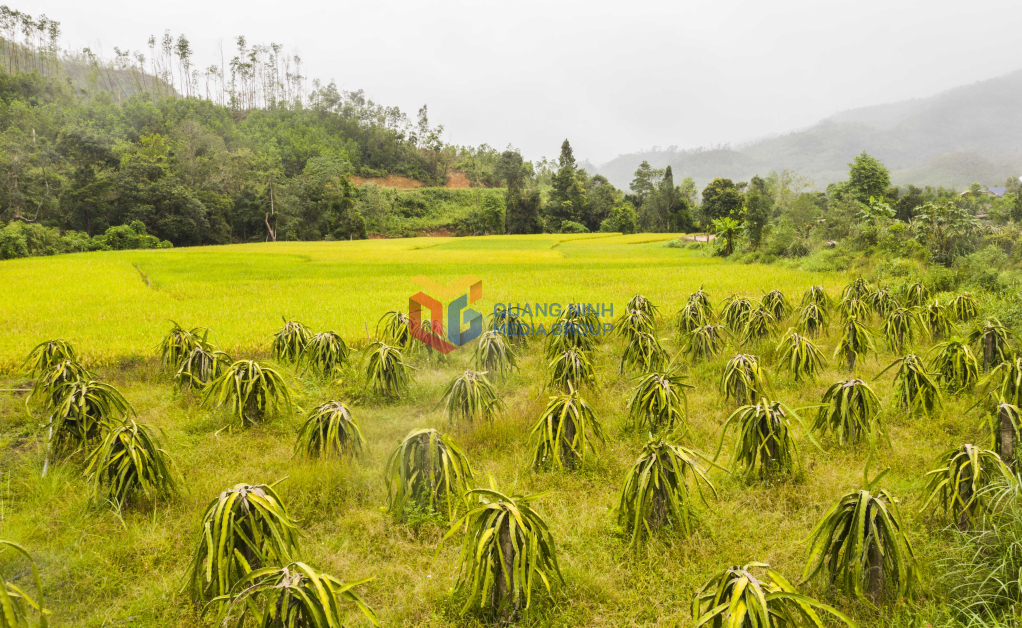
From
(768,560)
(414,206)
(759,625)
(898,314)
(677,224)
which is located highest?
(414,206)

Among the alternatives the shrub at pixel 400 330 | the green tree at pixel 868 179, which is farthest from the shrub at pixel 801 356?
the green tree at pixel 868 179

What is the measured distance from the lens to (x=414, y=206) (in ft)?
230

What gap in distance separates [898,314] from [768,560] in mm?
6428

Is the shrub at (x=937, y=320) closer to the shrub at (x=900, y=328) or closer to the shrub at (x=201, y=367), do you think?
the shrub at (x=900, y=328)

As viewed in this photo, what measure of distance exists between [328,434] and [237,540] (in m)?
1.50

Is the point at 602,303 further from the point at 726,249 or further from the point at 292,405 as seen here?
the point at 726,249

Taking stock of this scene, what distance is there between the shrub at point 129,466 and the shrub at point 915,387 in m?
7.26

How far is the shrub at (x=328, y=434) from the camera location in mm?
4516

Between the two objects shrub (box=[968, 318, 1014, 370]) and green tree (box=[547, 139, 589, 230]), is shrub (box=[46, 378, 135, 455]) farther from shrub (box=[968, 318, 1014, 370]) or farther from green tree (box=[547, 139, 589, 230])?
green tree (box=[547, 139, 589, 230])

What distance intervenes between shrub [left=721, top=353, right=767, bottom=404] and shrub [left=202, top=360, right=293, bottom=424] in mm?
5271

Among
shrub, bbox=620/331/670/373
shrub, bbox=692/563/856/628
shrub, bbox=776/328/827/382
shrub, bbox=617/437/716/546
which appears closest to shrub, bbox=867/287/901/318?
shrub, bbox=776/328/827/382

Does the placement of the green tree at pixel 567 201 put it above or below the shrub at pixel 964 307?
above

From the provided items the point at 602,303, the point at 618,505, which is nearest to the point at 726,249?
the point at 602,303

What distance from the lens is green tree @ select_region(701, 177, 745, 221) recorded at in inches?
1941
